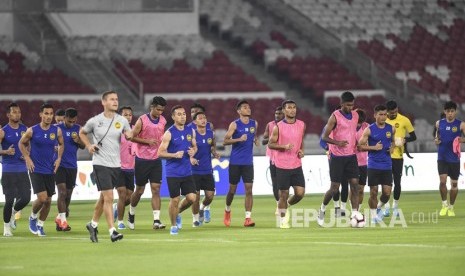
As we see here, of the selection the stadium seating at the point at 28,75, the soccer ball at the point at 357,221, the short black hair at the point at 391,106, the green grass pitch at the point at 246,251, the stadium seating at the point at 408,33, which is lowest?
the green grass pitch at the point at 246,251

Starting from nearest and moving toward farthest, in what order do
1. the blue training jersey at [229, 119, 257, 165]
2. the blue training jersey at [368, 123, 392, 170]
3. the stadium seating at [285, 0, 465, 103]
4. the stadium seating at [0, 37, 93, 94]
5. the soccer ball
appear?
the soccer ball
the blue training jersey at [368, 123, 392, 170]
the blue training jersey at [229, 119, 257, 165]
the stadium seating at [0, 37, 93, 94]
the stadium seating at [285, 0, 465, 103]

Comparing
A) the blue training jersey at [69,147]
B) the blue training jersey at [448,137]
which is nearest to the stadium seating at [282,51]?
the blue training jersey at [448,137]

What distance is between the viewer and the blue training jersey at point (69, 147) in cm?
2383

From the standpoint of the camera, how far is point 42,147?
21406mm

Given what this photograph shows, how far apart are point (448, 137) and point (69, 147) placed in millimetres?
8797

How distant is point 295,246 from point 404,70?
36.7m

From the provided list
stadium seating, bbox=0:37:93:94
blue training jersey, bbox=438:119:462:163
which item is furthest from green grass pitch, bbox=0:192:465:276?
stadium seating, bbox=0:37:93:94

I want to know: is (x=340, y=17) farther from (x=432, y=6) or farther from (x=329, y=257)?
(x=329, y=257)

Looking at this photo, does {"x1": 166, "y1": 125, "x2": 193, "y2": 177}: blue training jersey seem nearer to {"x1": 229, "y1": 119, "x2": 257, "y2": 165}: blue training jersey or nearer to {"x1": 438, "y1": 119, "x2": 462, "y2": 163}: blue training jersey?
{"x1": 229, "y1": 119, "x2": 257, "y2": 165}: blue training jersey

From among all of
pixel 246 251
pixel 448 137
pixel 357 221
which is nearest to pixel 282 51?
pixel 448 137

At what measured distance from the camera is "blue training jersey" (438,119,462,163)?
27.0m

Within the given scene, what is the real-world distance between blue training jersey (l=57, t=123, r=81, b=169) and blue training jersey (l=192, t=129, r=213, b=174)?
8.05ft

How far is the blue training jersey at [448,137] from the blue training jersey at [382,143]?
13.0 feet

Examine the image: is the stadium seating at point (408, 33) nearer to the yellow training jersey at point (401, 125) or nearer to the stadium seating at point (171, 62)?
the stadium seating at point (171, 62)
